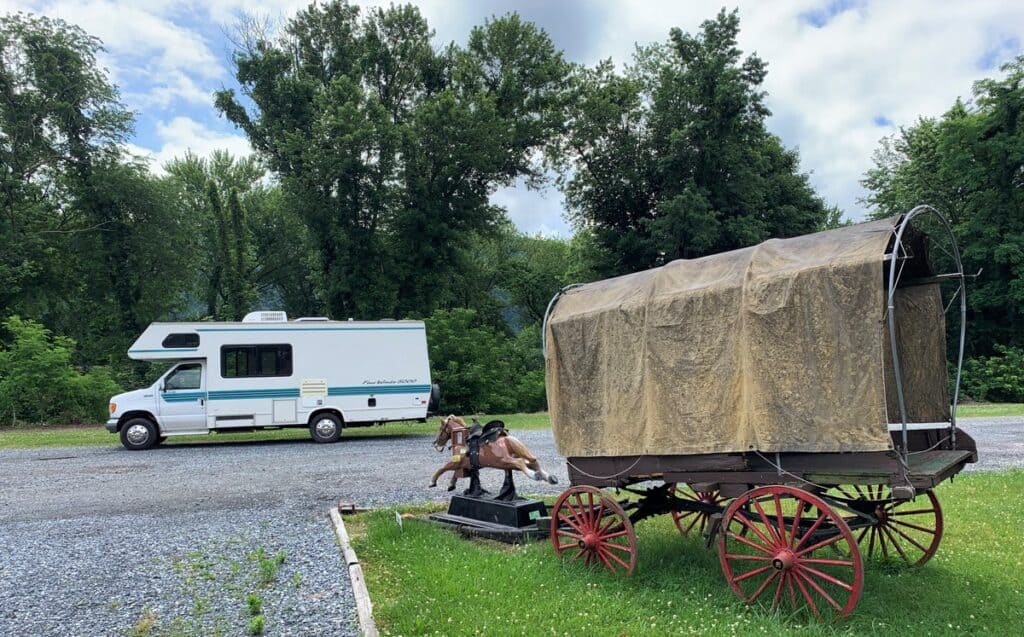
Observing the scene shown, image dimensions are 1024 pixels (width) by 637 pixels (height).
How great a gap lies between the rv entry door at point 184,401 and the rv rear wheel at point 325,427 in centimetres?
243

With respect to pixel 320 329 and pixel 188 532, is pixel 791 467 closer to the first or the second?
pixel 188 532

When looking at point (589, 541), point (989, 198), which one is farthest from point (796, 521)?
point (989, 198)

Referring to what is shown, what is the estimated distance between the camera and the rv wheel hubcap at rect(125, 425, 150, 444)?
49.1 ft

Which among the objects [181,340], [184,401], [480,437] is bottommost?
[480,437]

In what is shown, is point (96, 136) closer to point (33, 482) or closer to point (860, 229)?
point (33, 482)

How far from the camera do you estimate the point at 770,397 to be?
4672 mm

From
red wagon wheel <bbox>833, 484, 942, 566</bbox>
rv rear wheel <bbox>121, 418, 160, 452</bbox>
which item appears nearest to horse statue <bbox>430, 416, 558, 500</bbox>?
red wagon wheel <bbox>833, 484, 942, 566</bbox>

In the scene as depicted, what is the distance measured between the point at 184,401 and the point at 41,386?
9.06 metres

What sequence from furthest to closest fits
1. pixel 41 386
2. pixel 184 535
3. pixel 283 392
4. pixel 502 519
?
pixel 41 386 → pixel 283 392 → pixel 184 535 → pixel 502 519

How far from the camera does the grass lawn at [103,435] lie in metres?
16.6

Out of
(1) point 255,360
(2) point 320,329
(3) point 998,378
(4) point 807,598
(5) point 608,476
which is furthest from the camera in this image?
(3) point 998,378

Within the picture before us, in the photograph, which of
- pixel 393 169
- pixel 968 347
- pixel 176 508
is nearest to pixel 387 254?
pixel 393 169

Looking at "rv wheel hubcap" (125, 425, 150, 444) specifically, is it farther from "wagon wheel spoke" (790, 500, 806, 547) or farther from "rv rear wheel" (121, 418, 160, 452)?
"wagon wheel spoke" (790, 500, 806, 547)

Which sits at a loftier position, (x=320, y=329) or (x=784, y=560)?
(x=320, y=329)
